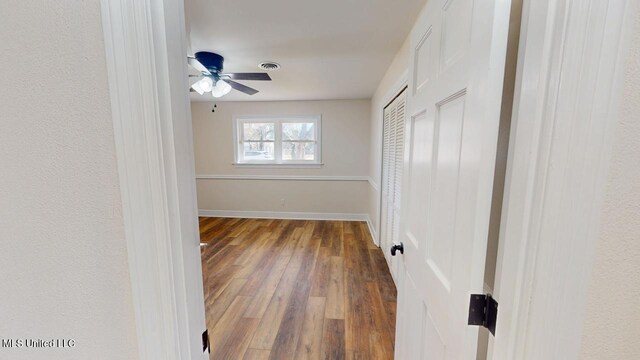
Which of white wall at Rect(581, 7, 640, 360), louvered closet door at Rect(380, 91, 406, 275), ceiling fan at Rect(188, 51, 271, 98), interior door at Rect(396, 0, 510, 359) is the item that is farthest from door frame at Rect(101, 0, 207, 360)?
louvered closet door at Rect(380, 91, 406, 275)

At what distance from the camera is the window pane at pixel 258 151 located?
472 cm

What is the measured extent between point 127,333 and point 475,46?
1.10 meters

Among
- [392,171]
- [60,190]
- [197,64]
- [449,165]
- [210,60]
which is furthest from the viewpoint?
[392,171]

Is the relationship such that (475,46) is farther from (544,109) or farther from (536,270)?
(536,270)

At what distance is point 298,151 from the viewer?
15.3 feet

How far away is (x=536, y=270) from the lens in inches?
18.8

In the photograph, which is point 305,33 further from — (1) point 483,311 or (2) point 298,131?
(2) point 298,131

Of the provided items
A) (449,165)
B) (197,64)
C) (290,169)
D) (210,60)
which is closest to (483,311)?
(449,165)

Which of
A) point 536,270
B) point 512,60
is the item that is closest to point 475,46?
point 512,60

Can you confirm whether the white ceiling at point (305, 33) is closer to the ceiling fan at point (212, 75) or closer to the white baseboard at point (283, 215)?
the ceiling fan at point (212, 75)

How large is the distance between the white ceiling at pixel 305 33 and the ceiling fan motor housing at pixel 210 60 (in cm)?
5

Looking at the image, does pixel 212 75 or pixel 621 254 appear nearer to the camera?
pixel 621 254

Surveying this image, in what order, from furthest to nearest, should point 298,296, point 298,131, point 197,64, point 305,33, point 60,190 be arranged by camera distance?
point 298,131 < point 298,296 < point 197,64 < point 305,33 < point 60,190

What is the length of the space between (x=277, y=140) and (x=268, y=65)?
2.19 metres
